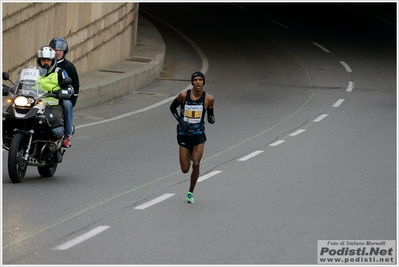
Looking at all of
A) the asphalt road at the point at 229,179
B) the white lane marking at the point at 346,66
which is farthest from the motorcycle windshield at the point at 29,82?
the white lane marking at the point at 346,66

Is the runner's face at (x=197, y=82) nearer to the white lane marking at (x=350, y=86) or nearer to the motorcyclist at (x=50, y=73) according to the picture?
the motorcyclist at (x=50, y=73)

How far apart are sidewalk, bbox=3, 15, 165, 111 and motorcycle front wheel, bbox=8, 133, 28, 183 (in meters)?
6.74

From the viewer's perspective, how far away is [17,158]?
12.0 meters

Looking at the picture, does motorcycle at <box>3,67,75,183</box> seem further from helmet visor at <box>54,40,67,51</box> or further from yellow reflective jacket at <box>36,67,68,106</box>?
helmet visor at <box>54,40,67,51</box>

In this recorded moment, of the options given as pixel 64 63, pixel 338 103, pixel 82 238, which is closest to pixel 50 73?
pixel 64 63

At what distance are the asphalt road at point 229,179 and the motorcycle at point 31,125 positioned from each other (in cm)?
31

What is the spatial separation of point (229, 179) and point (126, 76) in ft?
40.0

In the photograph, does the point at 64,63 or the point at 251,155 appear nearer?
the point at 64,63

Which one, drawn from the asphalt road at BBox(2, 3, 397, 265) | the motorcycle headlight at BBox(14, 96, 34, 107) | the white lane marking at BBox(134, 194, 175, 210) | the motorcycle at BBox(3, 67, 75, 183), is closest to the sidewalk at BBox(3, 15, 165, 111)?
Answer: the asphalt road at BBox(2, 3, 397, 265)

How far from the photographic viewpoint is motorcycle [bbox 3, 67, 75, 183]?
12141 mm

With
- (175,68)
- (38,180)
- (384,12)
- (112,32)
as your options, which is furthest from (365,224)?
(384,12)

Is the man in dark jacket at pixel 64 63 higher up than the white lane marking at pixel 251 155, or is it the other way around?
the man in dark jacket at pixel 64 63

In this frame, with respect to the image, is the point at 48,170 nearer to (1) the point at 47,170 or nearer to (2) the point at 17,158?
(1) the point at 47,170

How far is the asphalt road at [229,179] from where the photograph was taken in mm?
9102
